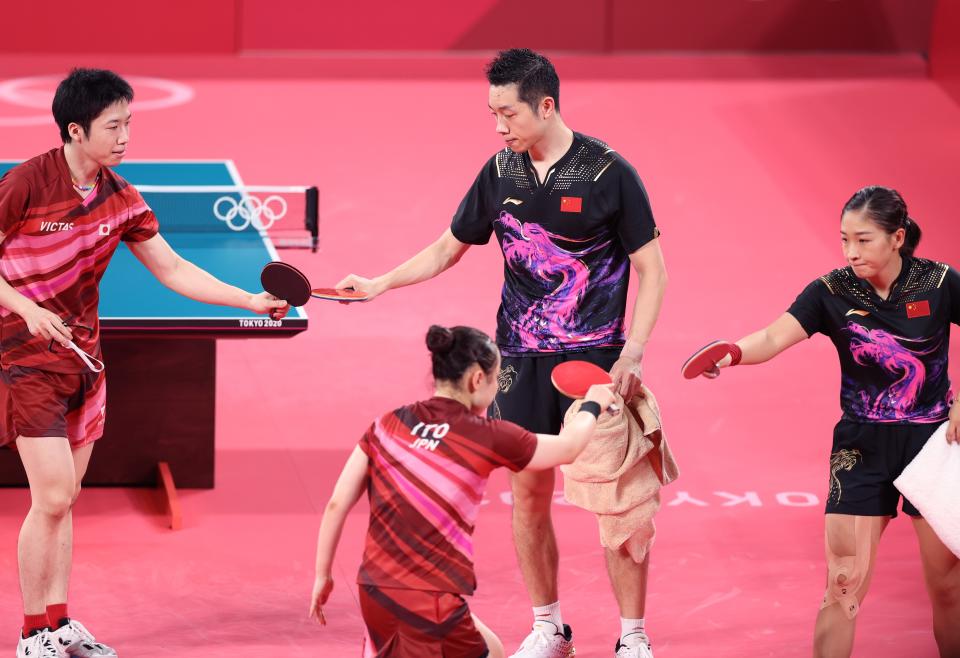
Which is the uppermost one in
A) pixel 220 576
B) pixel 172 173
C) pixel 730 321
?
pixel 172 173

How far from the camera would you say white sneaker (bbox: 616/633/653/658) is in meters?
5.45

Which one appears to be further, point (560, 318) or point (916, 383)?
point (560, 318)

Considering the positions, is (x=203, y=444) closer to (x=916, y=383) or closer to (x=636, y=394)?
(x=636, y=394)

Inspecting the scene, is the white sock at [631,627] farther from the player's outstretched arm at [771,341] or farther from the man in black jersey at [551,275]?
the player's outstretched arm at [771,341]

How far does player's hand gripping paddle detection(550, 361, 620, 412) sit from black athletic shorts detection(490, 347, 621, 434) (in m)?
0.71

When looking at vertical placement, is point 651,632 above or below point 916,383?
below

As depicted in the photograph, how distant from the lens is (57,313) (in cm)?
527

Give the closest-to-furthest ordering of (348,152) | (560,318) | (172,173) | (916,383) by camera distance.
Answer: (916,383), (560,318), (172,173), (348,152)

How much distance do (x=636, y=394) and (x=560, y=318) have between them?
0.37 m

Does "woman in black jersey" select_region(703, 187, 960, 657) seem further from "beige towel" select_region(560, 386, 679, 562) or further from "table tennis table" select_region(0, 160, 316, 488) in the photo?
"table tennis table" select_region(0, 160, 316, 488)

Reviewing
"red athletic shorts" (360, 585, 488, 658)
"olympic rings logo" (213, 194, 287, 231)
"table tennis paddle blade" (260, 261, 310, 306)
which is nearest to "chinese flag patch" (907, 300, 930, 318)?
"red athletic shorts" (360, 585, 488, 658)

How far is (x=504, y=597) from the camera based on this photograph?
6230 mm

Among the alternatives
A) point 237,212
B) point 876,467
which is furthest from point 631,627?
point 237,212

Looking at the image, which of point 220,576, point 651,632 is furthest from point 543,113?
point 220,576
